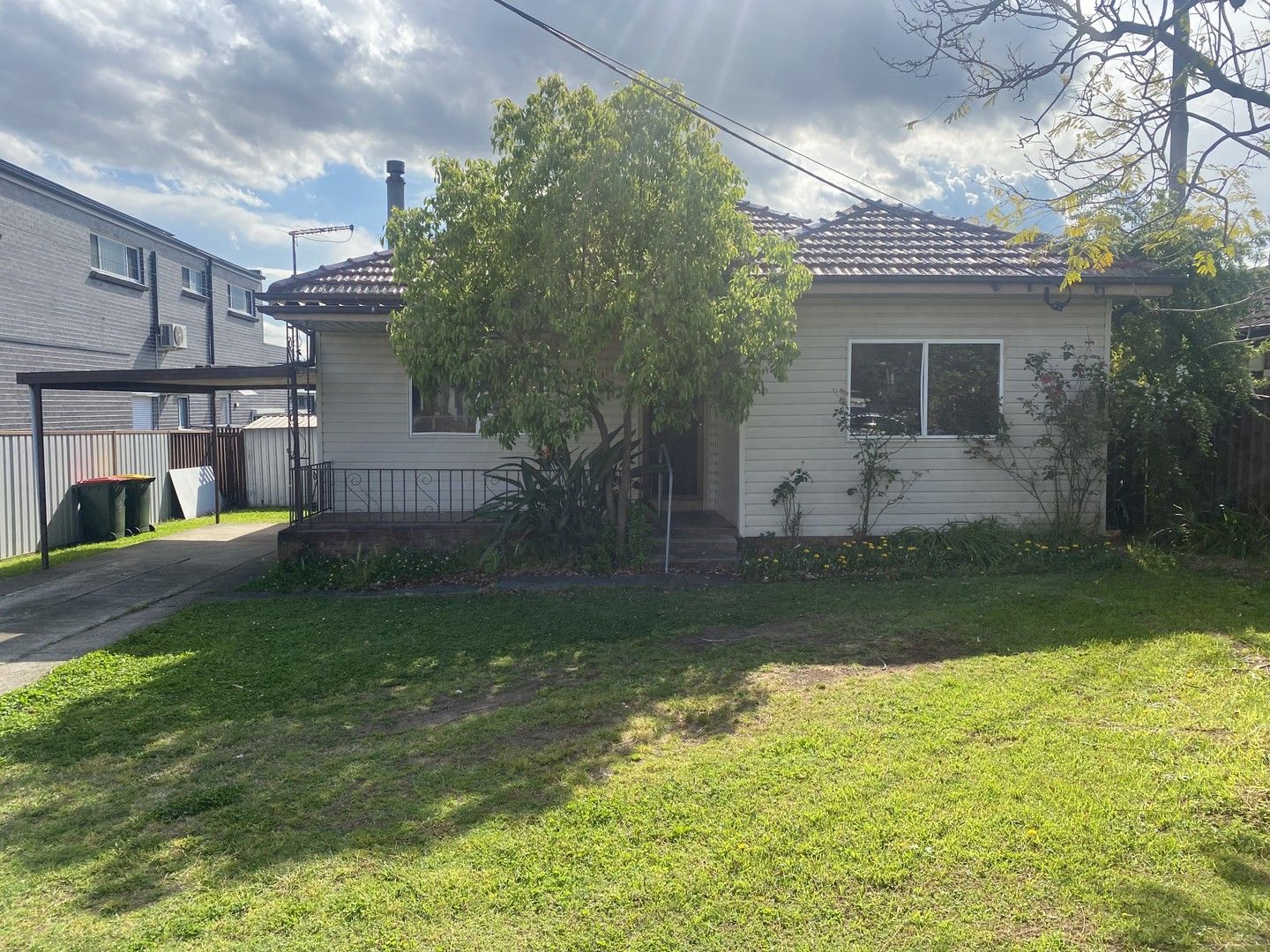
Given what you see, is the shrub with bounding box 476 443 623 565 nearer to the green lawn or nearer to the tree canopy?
the tree canopy

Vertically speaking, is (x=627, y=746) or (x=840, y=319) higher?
(x=840, y=319)

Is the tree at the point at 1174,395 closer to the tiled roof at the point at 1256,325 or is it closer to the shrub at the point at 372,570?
the tiled roof at the point at 1256,325

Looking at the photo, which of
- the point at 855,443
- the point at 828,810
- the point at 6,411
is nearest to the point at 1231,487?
the point at 855,443

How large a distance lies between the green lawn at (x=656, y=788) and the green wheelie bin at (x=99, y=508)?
25.5ft

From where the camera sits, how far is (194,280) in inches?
915

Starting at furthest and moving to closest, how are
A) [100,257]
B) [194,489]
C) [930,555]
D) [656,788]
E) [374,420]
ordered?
[100,257] → [194,489] → [374,420] → [930,555] → [656,788]

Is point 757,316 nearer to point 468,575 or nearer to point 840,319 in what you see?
point 840,319

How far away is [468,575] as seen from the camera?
30.4 ft

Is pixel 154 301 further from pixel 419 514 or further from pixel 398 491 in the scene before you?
pixel 419 514

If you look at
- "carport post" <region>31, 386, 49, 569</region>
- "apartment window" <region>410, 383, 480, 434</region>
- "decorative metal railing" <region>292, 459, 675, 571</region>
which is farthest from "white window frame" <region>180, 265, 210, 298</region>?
"apartment window" <region>410, 383, 480, 434</region>

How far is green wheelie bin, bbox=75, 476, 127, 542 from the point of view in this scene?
13.3m

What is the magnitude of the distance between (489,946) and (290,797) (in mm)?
1669

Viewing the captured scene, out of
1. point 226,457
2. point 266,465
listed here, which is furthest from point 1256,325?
point 226,457

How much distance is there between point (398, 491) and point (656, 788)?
25.7 feet
